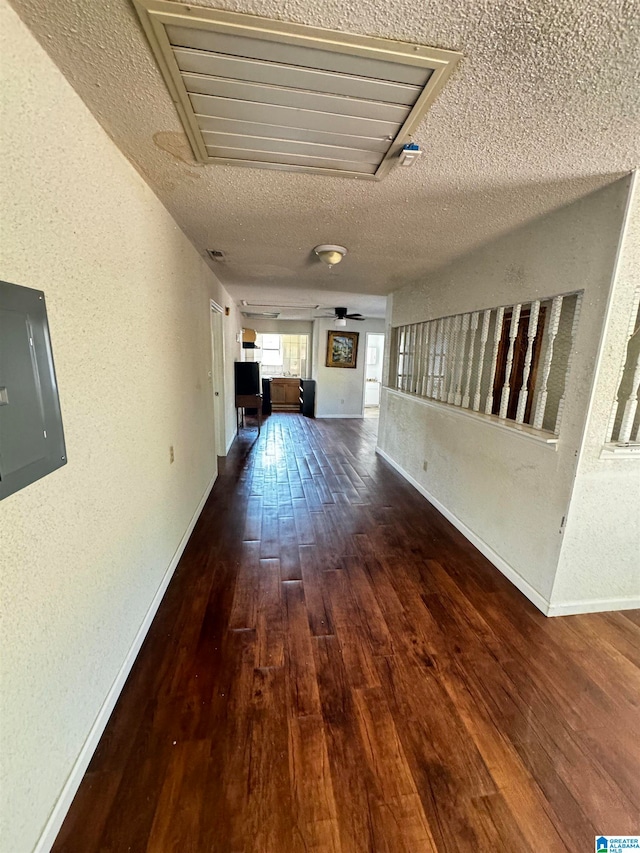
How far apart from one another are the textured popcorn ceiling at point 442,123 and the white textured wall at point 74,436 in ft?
0.40

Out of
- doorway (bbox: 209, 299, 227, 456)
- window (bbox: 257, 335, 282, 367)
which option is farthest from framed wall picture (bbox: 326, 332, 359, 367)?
doorway (bbox: 209, 299, 227, 456)

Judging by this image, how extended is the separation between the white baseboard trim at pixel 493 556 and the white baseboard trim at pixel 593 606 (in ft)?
0.21

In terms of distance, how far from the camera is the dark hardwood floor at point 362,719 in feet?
3.50

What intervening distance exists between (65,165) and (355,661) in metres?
2.22

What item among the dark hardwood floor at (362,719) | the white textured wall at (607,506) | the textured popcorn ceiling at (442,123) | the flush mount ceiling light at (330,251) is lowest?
the dark hardwood floor at (362,719)

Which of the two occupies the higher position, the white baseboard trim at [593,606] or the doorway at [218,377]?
the doorway at [218,377]

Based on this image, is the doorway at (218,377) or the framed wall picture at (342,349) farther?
the framed wall picture at (342,349)

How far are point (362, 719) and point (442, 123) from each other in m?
2.28

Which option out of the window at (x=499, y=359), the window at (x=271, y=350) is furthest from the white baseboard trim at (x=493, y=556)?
the window at (x=271, y=350)

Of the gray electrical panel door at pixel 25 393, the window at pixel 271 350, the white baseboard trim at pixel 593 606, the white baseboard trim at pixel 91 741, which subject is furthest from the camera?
the window at pixel 271 350

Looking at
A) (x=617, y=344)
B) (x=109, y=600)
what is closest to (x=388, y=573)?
(x=109, y=600)

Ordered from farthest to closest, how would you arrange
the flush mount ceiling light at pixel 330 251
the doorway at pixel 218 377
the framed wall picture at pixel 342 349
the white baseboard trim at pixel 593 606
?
the framed wall picture at pixel 342 349 → the doorway at pixel 218 377 → the flush mount ceiling light at pixel 330 251 → the white baseboard trim at pixel 593 606

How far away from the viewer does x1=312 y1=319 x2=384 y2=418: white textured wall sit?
24.2 ft

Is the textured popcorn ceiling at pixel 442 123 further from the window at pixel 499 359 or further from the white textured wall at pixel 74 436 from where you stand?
the window at pixel 499 359
